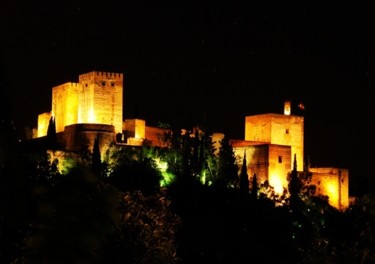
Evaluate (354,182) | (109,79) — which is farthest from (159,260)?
(354,182)

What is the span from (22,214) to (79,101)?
121 feet

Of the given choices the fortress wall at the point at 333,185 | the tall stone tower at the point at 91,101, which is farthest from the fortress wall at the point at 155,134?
the fortress wall at the point at 333,185

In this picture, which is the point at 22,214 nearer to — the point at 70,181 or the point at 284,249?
the point at 70,181

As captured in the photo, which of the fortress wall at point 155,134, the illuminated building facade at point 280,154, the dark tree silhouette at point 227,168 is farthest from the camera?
the fortress wall at point 155,134

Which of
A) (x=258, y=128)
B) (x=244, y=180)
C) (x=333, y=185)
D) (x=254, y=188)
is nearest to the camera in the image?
(x=254, y=188)

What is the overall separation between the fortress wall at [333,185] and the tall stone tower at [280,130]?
1.85 m

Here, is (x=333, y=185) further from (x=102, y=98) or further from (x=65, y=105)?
(x=65, y=105)

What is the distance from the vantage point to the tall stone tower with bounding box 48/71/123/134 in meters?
53.3

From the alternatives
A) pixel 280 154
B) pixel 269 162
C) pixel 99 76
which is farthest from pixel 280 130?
pixel 99 76

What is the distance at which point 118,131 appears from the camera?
5359cm

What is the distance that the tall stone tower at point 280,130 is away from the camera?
5869 cm

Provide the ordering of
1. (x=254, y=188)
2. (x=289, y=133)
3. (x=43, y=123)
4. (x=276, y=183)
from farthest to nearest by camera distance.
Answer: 1. (x=289, y=133)
2. (x=43, y=123)
3. (x=276, y=183)
4. (x=254, y=188)

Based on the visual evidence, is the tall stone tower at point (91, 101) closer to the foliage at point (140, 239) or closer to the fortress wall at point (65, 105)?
the fortress wall at point (65, 105)

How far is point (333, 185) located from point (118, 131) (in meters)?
14.5
